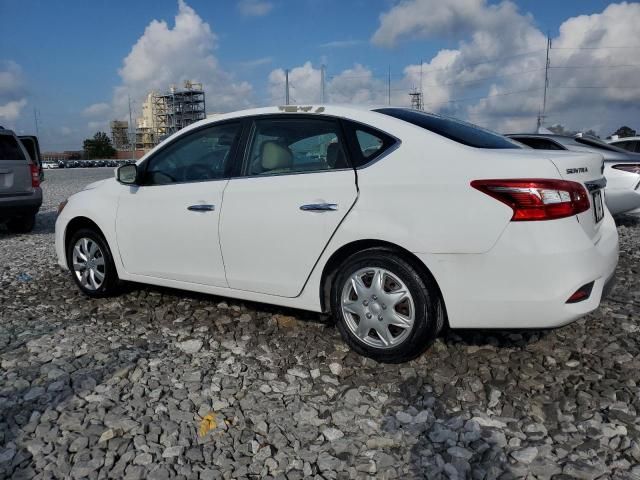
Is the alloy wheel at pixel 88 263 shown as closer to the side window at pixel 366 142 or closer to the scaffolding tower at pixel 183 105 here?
the side window at pixel 366 142

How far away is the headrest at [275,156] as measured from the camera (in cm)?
381

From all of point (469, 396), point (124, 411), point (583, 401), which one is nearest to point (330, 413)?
point (469, 396)

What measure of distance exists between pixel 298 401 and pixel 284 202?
1.29 metres

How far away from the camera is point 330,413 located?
297cm

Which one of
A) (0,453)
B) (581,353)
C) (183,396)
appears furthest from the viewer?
(581,353)

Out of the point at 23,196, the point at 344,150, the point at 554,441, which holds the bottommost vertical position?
the point at 554,441

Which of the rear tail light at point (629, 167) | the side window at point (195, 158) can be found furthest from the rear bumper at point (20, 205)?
the rear tail light at point (629, 167)

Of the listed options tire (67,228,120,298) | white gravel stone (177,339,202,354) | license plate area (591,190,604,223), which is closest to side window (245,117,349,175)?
white gravel stone (177,339,202,354)

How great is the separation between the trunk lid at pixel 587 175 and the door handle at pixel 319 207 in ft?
4.19

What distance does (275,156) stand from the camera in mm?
3877

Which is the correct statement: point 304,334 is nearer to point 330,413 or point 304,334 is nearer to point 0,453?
point 330,413

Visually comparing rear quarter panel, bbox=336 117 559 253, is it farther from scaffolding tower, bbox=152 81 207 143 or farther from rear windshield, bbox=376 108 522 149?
scaffolding tower, bbox=152 81 207 143

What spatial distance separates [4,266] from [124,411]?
4.88 metres

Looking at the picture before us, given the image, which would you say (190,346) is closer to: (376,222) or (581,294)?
(376,222)
